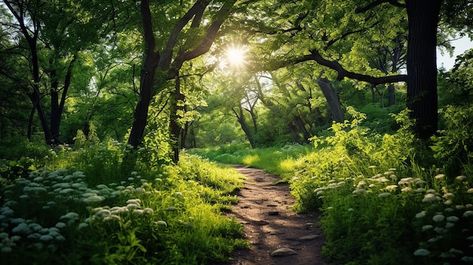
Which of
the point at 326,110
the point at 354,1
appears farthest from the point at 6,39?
the point at 326,110

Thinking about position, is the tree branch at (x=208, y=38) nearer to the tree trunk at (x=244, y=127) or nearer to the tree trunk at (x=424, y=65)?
the tree trunk at (x=424, y=65)

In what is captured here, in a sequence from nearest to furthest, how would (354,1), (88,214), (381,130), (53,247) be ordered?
(53,247), (88,214), (354,1), (381,130)

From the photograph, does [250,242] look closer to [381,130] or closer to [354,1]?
[354,1]

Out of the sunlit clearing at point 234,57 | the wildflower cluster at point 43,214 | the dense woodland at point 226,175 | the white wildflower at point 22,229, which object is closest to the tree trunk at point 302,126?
the dense woodland at point 226,175

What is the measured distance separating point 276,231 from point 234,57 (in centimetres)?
808

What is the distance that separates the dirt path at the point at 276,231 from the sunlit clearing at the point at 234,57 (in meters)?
4.94

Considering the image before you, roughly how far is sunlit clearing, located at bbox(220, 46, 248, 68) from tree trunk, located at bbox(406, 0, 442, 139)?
601 centimetres

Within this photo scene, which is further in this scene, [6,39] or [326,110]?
[326,110]

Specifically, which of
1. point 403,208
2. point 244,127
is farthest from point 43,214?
point 244,127

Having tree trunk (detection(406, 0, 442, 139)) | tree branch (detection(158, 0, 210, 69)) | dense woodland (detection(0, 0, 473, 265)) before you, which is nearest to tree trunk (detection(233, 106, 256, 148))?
dense woodland (detection(0, 0, 473, 265))

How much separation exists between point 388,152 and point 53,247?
23.6 ft

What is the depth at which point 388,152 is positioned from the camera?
870cm

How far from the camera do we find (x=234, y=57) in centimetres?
1444

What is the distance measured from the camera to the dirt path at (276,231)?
6559 mm
